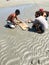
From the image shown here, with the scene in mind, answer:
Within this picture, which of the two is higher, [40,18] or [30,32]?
[40,18]

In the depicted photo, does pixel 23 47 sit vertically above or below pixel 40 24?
below

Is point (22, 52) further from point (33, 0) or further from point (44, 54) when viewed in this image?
point (33, 0)

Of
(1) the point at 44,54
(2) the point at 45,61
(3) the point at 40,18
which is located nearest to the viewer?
(2) the point at 45,61

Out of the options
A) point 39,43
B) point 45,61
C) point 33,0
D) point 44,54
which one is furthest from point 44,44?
point 33,0

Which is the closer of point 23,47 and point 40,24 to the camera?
point 23,47

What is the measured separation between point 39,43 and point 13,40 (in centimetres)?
115

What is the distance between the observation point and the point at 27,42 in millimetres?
8852

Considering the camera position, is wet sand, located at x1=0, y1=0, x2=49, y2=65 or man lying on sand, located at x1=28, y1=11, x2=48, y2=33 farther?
man lying on sand, located at x1=28, y1=11, x2=48, y2=33

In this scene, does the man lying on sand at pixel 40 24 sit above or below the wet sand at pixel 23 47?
above

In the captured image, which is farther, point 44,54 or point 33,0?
point 33,0

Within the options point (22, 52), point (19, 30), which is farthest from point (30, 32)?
point (22, 52)

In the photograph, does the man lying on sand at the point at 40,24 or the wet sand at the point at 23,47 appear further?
the man lying on sand at the point at 40,24

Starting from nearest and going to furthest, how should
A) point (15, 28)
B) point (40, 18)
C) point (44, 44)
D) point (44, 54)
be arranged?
point (44, 54), point (44, 44), point (40, 18), point (15, 28)

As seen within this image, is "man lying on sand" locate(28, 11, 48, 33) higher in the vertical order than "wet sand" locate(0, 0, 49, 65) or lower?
higher
